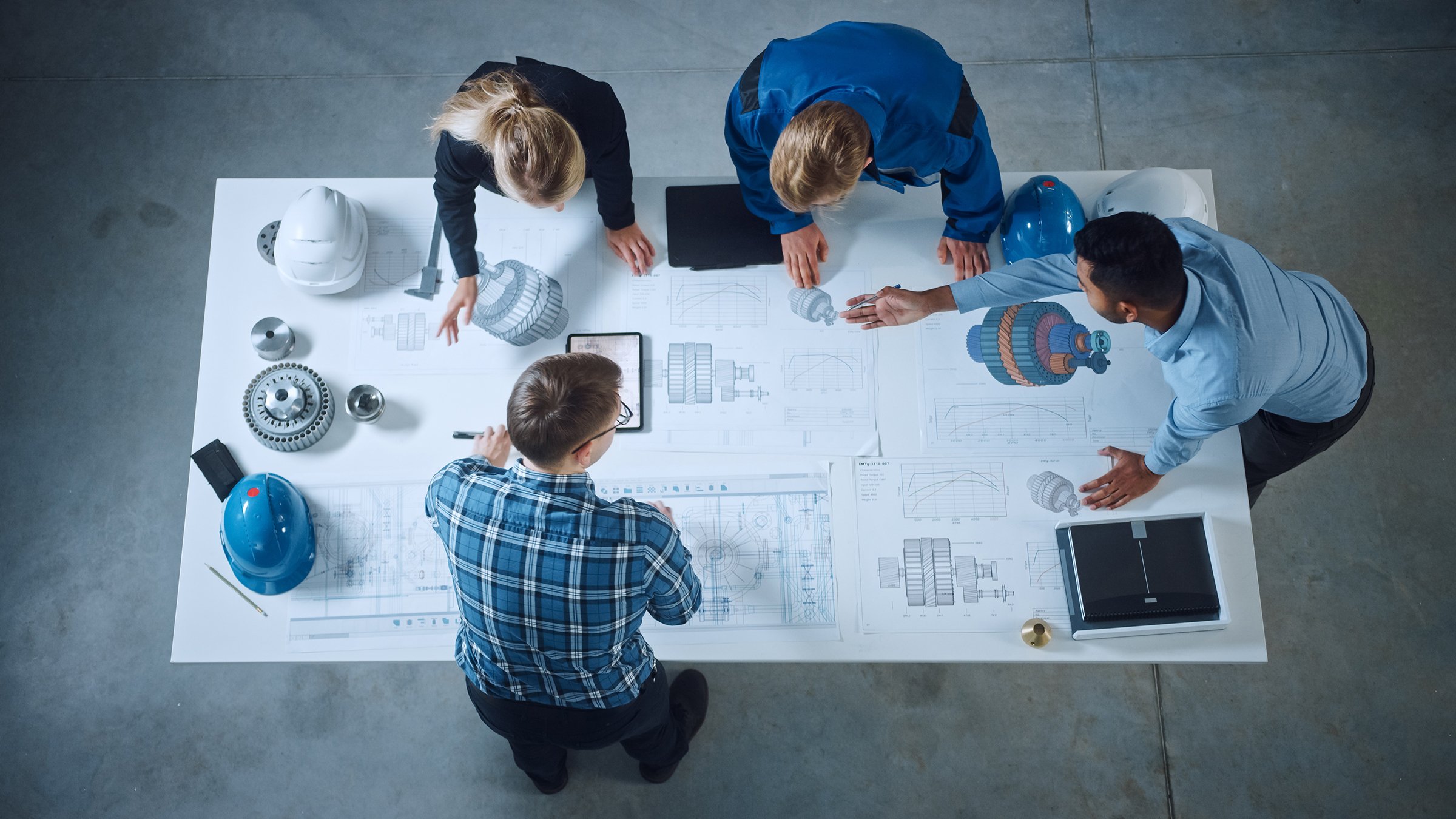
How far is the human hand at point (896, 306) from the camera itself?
182cm

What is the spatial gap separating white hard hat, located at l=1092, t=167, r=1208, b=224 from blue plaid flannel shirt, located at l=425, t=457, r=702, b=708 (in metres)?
1.26

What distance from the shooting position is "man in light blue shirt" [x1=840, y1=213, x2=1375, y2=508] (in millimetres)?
1448

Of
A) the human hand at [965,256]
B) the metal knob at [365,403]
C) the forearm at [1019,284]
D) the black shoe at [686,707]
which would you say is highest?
the human hand at [965,256]

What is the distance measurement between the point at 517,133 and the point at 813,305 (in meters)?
0.78

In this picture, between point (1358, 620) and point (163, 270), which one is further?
point (163, 270)

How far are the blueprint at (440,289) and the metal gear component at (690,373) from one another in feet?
0.73

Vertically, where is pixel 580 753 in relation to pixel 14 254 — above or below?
below

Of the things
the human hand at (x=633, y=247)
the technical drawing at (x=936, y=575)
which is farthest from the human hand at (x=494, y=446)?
the technical drawing at (x=936, y=575)

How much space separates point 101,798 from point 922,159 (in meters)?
3.15

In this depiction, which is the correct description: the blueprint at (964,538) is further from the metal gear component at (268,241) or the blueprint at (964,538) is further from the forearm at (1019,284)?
the metal gear component at (268,241)

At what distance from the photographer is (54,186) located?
9.77ft

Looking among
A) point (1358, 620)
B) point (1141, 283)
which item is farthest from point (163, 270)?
point (1358, 620)

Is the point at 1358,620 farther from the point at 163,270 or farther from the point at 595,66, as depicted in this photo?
the point at 163,270

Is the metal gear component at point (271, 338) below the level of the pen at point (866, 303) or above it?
below
